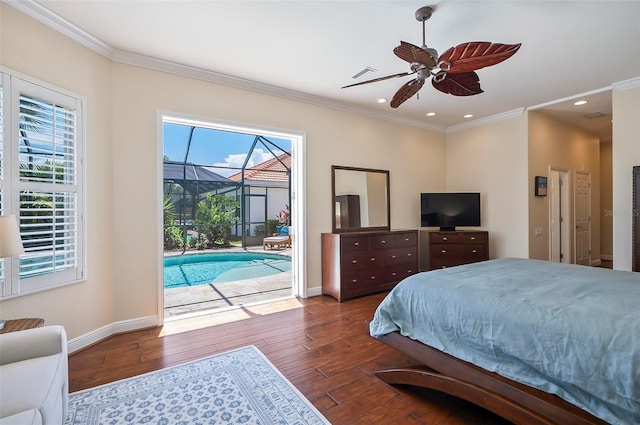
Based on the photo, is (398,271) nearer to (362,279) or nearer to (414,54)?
(362,279)

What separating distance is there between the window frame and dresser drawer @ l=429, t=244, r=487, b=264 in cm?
474

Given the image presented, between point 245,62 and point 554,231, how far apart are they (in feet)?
18.7

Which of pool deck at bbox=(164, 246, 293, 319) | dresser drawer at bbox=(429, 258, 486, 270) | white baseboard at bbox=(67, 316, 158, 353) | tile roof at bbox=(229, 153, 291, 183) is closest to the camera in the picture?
white baseboard at bbox=(67, 316, 158, 353)

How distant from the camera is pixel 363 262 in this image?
4258mm

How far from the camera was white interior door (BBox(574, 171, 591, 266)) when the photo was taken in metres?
5.72

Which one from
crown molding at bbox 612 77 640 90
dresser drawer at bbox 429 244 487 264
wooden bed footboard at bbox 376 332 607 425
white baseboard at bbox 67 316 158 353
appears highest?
crown molding at bbox 612 77 640 90

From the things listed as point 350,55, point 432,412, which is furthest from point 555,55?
point 432,412

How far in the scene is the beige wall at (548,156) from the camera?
15.6ft

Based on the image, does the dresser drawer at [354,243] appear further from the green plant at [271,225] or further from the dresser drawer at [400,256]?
the green plant at [271,225]

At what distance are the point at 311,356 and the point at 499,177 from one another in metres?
4.44

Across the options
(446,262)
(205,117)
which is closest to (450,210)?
(446,262)

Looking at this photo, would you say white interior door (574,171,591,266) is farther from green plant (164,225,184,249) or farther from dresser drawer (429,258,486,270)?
green plant (164,225,184,249)

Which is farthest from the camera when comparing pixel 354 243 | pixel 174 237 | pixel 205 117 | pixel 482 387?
pixel 174 237

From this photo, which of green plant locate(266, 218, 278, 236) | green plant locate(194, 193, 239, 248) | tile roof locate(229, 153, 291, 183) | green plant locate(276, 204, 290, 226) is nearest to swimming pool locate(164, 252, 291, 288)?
green plant locate(194, 193, 239, 248)
